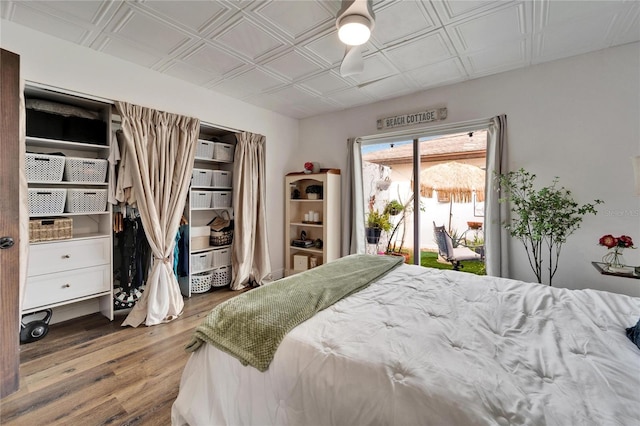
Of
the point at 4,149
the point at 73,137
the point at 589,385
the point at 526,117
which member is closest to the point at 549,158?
the point at 526,117

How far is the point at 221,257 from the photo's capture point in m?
3.61

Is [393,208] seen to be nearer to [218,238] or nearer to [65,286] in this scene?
[218,238]

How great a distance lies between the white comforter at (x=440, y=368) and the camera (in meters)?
0.79

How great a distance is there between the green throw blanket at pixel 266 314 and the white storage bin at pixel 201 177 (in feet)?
7.06

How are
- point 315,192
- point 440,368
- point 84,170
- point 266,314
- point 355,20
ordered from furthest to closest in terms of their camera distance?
point 315,192
point 84,170
point 355,20
point 266,314
point 440,368

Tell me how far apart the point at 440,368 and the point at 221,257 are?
10.5ft

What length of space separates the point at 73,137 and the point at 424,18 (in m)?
3.12

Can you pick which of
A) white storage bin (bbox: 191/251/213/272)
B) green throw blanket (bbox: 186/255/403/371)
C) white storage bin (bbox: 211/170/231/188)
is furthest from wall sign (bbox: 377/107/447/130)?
white storage bin (bbox: 191/251/213/272)

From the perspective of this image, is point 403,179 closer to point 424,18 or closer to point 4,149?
point 424,18

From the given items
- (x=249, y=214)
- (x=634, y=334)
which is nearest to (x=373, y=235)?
(x=249, y=214)

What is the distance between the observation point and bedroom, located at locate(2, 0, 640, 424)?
223 cm

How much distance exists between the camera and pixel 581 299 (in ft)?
4.97

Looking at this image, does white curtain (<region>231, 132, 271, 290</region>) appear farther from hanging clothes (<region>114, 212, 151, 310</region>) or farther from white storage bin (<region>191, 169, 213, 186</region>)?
hanging clothes (<region>114, 212, 151, 310</region>)

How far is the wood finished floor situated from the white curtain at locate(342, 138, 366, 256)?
212 centimetres
